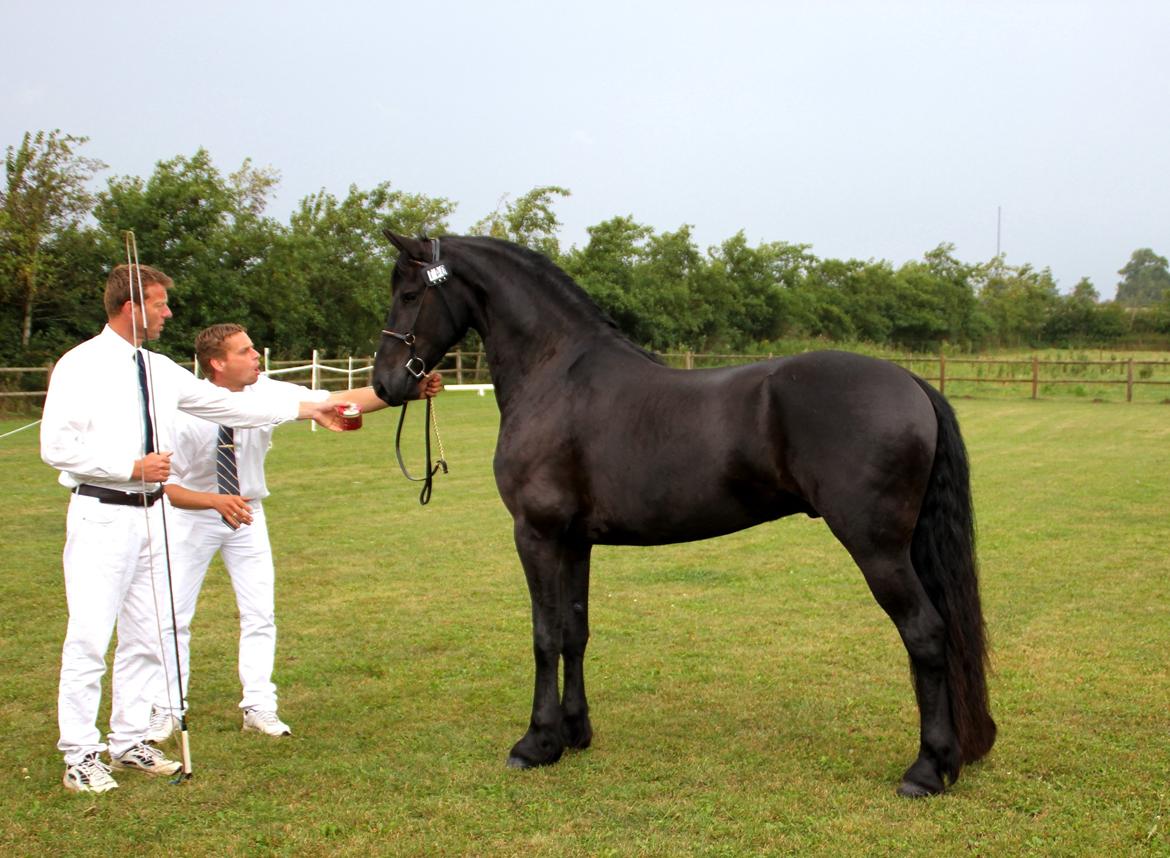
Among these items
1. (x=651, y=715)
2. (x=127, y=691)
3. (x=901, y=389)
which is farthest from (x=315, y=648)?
(x=901, y=389)

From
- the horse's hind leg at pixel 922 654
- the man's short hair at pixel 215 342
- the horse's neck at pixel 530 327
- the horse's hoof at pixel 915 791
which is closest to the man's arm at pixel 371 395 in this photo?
the horse's neck at pixel 530 327

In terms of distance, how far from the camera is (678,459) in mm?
4000

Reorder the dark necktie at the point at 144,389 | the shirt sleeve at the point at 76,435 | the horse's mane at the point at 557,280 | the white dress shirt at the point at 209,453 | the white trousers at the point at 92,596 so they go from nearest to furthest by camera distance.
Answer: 1. the shirt sleeve at the point at 76,435
2. the white trousers at the point at 92,596
3. the dark necktie at the point at 144,389
4. the horse's mane at the point at 557,280
5. the white dress shirt at the point at 209,453

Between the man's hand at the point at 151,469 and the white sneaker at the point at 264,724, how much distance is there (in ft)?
4.31

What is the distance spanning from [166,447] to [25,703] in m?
1.63

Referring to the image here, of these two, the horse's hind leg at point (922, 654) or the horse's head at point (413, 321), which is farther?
the horse's head at point (413, 321)

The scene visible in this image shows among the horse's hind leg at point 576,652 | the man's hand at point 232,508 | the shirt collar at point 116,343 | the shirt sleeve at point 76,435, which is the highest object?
the shirt collar at point 116,343

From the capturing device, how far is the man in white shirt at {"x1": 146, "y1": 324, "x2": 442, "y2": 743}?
181 inches

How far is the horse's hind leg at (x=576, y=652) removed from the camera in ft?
14.5

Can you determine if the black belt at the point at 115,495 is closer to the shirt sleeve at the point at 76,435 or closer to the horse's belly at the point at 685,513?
the shirt sleeve at the point at 76,435

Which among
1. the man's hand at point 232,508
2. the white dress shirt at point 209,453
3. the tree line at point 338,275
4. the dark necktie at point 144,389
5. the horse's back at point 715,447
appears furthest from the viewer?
the tree line at point 338,275

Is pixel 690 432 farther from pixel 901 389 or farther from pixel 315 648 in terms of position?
pixel 315 648

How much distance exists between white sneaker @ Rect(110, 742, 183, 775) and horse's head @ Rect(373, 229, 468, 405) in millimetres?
1779

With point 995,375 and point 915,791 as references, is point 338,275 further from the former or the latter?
point 915,791
